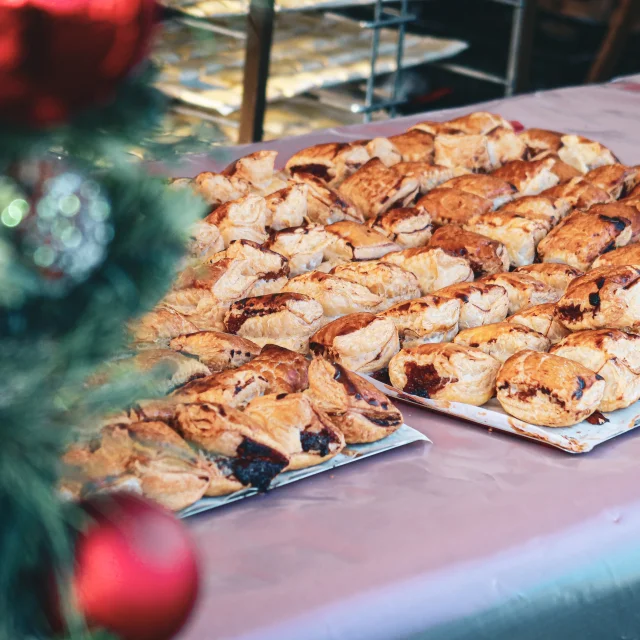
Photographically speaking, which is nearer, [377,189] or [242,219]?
[242,219]

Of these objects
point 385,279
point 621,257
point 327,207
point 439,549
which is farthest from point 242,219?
point 439,549

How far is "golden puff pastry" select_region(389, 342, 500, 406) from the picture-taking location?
1297 mm

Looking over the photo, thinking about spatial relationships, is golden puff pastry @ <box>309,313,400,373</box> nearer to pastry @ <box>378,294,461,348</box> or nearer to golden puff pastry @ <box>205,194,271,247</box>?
pastry @ <box>378,294,461,348</box>

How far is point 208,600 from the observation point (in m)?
0.89

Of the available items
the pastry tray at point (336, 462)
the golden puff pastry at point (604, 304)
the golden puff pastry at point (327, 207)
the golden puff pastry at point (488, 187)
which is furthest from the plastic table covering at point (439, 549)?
the golden puff pastry at point (488, 187)

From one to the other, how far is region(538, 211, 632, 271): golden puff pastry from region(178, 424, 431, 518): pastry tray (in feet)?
2.09

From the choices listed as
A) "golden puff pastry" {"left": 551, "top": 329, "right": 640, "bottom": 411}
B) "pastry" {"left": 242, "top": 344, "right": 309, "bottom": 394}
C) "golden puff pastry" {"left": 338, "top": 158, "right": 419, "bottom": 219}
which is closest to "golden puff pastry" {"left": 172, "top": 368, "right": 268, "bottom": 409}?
"pastry" {"left": 242, "top": 344, "right": 309, "bottom": 394}

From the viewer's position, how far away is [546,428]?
1.25 meters

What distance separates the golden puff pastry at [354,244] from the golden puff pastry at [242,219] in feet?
0.41

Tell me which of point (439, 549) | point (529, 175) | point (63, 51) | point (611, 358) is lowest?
point (439, 549)

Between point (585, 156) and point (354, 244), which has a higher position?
point (585, 156)

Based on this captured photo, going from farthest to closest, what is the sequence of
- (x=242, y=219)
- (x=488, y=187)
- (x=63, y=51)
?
(x=488, y=187) → (x=242, y=219) → (x=63, y=51)

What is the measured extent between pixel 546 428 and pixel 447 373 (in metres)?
0.15

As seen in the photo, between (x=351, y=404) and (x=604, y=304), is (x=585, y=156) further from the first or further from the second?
(x=351, y=404)
